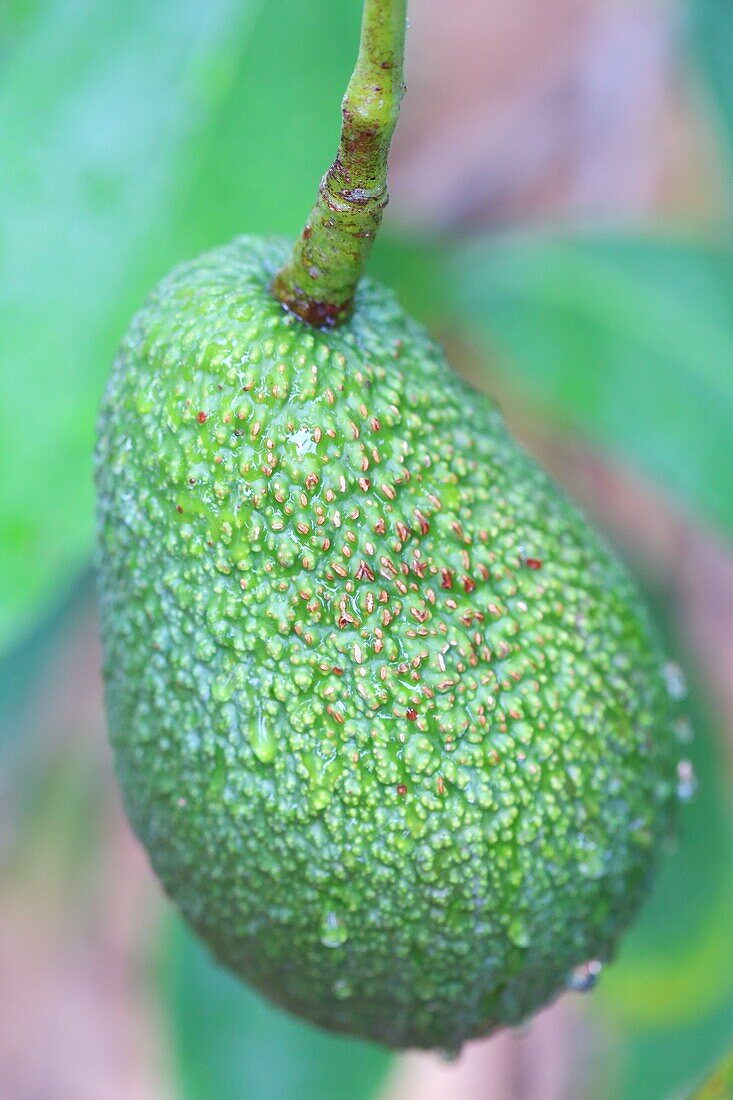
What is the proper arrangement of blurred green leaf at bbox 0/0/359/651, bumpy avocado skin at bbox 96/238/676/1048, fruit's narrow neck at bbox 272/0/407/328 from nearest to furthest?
fruit's narrow neck at bbox 272/0/407/328 < bumpy avocado skin at bbox 96/238/676/1048 < blurred green leaf at bbox 0/0/359/651

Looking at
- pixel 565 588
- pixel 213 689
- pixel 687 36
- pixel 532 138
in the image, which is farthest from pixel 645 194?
pixel 213 689

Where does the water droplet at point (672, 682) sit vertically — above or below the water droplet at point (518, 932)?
above

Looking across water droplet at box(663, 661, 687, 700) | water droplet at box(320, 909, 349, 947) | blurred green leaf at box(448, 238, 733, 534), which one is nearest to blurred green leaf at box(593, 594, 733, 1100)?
blurred green leaf at box(448, 238, 733, 534)

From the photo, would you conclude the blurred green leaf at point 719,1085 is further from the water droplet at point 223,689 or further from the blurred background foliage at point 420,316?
the blurred background foliage at point 420,316

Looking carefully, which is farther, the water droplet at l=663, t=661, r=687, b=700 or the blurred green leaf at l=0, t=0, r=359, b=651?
the blurred green leaf at l=0, t=0, r=359, b=651

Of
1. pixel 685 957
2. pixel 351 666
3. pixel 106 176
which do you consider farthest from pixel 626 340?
pixel 351 666

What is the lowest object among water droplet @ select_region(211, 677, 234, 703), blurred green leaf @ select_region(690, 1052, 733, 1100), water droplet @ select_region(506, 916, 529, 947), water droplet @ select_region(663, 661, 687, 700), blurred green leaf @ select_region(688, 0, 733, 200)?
blurred green leaf @ select_region(690, 1052, 733, 1100)

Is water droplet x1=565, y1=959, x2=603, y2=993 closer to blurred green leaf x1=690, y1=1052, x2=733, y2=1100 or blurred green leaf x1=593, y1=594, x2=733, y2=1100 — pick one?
blurred green leaf x1=690, y1=1052, x2=733, y2=1100

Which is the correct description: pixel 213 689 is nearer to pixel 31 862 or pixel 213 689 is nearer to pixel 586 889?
pixel 586 889

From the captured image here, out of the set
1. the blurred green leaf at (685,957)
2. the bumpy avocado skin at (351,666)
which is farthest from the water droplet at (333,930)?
the blurred green leaf at (685,957)
